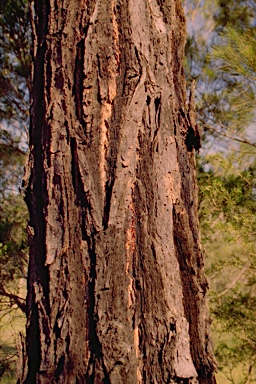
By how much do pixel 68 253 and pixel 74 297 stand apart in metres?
0.08

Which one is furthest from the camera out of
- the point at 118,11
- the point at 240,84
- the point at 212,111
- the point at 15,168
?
the point at 15,168

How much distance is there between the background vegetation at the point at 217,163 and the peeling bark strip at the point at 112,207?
1438 millimetres

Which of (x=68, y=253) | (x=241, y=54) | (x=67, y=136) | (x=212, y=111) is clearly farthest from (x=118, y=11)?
(x=212, y=111)

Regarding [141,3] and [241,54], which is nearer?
[141,3]

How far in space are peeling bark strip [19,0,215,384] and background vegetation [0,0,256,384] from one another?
4.72 ft

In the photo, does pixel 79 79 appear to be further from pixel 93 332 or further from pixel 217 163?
pixel 217 163

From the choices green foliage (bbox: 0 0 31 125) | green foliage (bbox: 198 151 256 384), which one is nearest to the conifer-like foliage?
green foliage (bbox: 198 151 256 384)

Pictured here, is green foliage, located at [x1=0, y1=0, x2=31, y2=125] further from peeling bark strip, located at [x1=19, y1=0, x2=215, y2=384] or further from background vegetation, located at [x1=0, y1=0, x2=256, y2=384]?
peeling bark strip, located at [x1=19, y1=0, x2=215, y2=384]

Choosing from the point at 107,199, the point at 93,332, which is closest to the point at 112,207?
the point at 107,199

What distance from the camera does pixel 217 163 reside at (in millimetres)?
3092

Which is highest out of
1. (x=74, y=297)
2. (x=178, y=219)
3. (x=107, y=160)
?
(x=107, y=160)

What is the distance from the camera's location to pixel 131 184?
886mm

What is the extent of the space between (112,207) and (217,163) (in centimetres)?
233

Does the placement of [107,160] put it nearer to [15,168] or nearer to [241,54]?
[241,54]
